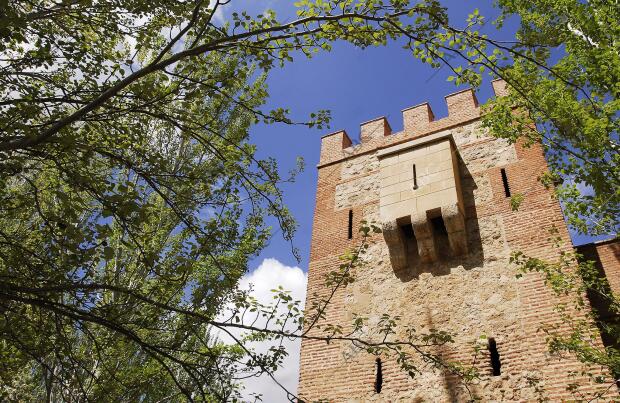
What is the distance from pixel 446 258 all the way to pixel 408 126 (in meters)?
3.49

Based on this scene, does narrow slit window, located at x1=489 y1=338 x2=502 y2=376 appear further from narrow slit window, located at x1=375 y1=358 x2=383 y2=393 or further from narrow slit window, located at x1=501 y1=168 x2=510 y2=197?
narrow slit window, located at x1=501 y1=168 x2=510 y2=197

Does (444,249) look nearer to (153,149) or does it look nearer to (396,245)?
(396,245)

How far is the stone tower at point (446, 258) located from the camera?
21.5 ft

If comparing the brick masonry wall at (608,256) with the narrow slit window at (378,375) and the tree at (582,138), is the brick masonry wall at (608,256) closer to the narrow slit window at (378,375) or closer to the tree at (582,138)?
the tree at (582,138)

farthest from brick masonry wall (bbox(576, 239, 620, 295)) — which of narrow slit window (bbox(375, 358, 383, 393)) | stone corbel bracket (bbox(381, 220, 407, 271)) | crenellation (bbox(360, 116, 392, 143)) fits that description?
crenellation (bbox(360, 116, 392, 143))

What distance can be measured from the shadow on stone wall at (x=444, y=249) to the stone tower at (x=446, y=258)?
0.02 metres

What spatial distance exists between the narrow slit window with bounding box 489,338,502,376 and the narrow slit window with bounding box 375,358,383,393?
63.2 inches

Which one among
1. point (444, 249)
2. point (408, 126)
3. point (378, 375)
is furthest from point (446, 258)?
point (408, 126)

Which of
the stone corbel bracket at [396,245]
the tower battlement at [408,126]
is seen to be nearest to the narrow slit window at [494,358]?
the stone corbel bracket at [396,245]

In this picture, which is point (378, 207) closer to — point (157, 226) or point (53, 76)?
point (157, 226)

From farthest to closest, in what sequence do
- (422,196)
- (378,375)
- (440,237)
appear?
(422,196) < (440,237) < (378,375)

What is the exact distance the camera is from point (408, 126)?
10352 mm

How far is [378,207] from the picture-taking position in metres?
9.17

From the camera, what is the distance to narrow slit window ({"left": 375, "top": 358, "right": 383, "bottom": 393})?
7.13 meters
